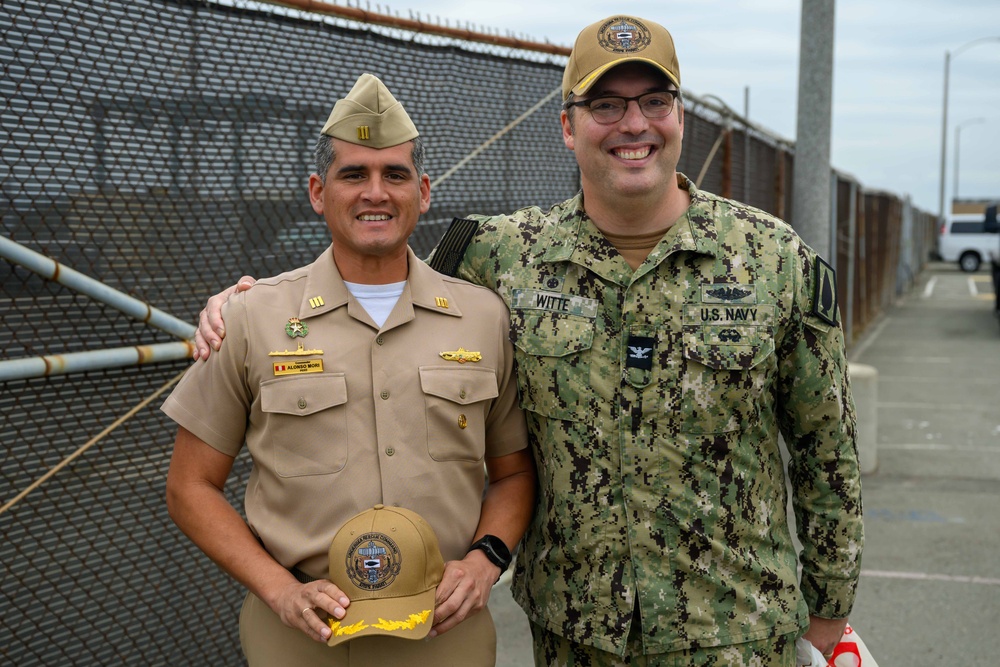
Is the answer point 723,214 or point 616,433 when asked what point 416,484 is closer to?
point 616,433

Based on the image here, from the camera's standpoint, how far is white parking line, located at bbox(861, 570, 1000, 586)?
5.07m

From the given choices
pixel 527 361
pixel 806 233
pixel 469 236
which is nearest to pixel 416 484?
pixel 527 361

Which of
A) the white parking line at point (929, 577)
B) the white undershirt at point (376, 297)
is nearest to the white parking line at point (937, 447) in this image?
the white parking line at point (929, 577)

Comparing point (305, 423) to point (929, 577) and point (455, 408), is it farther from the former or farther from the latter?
point (929, 577)

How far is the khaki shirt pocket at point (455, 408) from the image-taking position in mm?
2270

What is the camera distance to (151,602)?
321cm

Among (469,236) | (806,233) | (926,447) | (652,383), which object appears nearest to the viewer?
(652,383)

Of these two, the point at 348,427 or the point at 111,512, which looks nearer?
the point at 348,427

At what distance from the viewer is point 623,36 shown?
2367mm

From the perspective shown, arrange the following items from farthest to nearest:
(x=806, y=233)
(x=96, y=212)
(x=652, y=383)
Answer: (x=806, y=233) < (x=96, y=212) < (x=652, y=383)

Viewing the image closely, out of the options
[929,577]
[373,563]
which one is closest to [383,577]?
[373,563]

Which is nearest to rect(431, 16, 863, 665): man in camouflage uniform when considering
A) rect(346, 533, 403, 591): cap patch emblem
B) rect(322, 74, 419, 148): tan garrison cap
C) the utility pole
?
rect(322, 74, 419, 148): tan garrison cap

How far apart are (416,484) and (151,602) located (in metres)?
1.46

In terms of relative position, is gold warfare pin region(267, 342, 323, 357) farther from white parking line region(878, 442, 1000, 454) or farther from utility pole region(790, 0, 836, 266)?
white parking line region(878, 442, 1000, 454)
